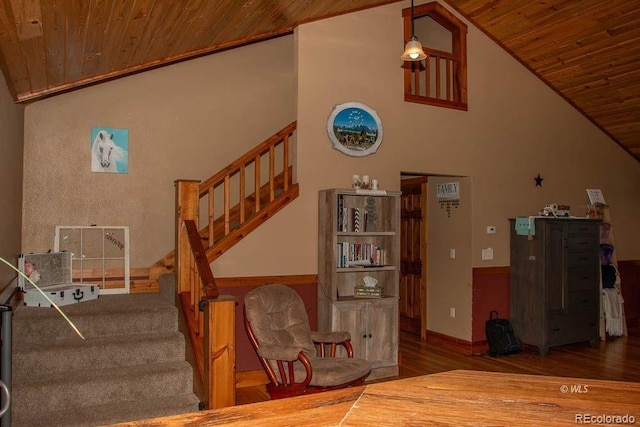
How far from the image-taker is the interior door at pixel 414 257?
6805mm

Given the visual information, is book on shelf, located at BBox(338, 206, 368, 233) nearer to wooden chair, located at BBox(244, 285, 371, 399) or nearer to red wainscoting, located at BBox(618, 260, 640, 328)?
wooden chair, located at BBox(244, 285, 371, 399)

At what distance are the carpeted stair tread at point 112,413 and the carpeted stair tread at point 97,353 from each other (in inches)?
14.1

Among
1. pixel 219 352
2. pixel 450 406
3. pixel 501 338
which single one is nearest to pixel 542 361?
pixel 501 338

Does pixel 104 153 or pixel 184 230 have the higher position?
pixel 104 153

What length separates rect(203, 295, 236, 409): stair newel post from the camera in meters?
3.36

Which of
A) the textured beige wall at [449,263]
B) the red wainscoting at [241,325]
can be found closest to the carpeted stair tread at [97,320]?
the red wainscoting at [241,325]

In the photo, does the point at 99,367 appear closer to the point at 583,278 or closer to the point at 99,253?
the point at 99,253

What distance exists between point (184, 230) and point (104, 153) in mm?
1652

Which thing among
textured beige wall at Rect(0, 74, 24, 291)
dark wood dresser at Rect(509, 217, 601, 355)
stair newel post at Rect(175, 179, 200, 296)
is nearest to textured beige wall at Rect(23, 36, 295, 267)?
textured beige wall at Rect(0, 74, 24, 291)

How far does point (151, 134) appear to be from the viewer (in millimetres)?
5438

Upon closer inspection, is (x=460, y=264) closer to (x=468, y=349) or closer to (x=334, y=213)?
(x=468, y=349)

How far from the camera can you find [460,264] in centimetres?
623

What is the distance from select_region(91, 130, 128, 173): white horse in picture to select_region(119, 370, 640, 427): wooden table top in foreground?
464 cm

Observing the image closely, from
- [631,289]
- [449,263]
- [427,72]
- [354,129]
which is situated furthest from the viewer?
[631,289]
